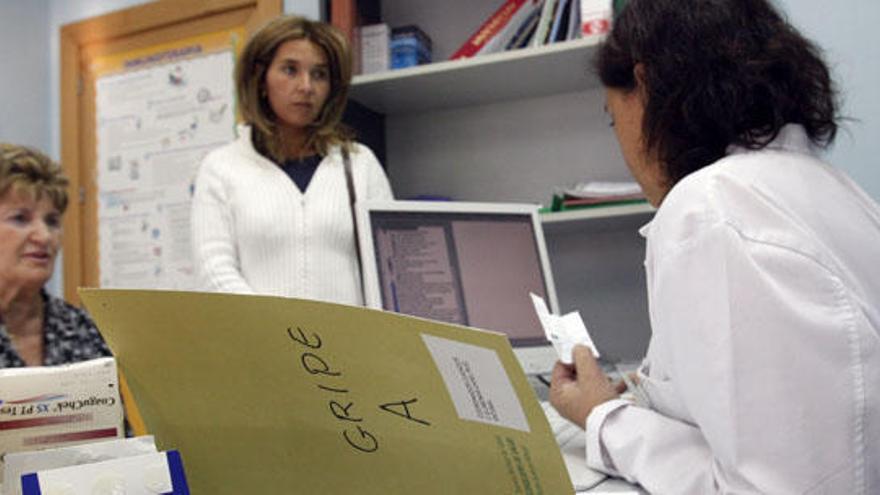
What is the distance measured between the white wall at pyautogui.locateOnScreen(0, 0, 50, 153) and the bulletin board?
3.6 inches

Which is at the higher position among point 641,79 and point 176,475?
point 641,79

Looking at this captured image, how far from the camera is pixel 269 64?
1.87 m

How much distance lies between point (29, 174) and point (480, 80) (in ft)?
3.87

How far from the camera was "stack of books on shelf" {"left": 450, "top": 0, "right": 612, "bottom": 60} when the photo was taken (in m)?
1.94

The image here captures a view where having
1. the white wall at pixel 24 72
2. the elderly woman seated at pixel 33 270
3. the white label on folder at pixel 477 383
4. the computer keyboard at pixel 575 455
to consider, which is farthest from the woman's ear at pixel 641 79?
the white wall at pixel 24 72

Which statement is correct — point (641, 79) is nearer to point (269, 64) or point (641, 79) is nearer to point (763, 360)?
point (763, 360)

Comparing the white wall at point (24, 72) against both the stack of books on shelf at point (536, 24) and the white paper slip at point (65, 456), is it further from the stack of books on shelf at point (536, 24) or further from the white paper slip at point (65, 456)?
the white paper slip at point (65, 456)

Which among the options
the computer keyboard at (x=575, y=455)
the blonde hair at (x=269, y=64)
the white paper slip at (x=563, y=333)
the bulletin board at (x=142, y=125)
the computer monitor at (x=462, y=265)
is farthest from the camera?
the bulletin board at (x=142, y=125)

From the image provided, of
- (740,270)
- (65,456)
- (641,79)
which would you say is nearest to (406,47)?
(641,79)

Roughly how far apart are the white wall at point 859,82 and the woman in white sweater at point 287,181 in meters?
1.18

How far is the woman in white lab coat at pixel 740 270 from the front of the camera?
606 mm

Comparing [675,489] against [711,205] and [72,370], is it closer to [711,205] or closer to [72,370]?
[711,205]

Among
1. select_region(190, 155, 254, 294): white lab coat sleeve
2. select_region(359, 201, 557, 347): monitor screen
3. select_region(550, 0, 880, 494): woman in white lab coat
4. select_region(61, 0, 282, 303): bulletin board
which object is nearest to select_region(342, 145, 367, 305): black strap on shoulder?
select_region(190, 155, 254, 294): white lab coat sleeve

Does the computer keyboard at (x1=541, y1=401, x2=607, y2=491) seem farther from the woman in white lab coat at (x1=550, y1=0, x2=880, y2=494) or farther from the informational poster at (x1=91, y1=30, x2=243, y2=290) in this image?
the informational poster at (x1=91, y1=30, x2=243, y2=290)
